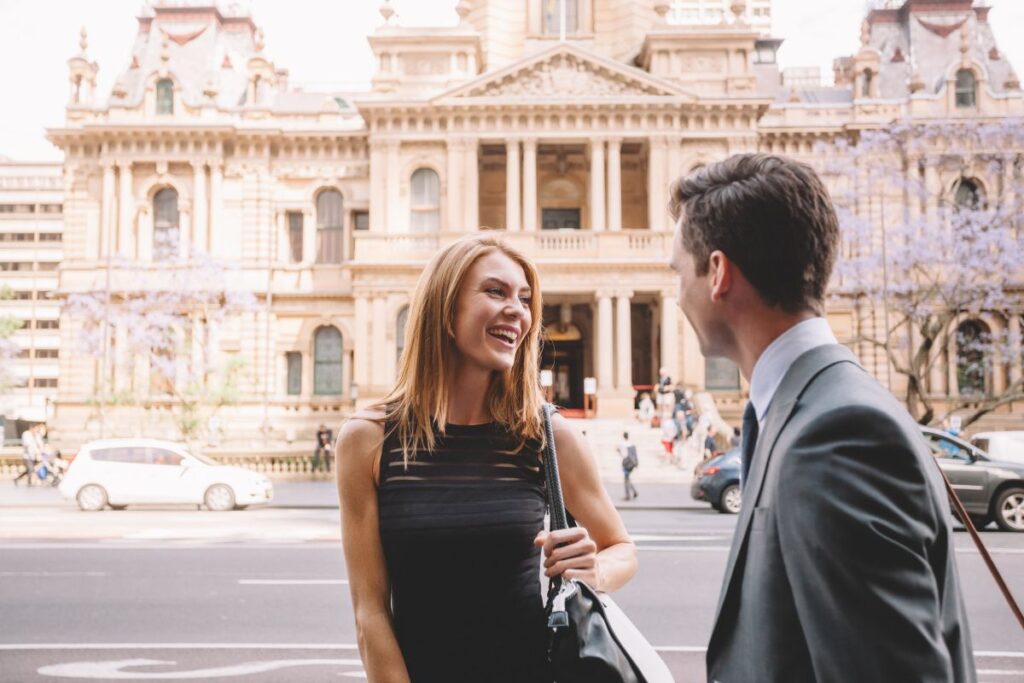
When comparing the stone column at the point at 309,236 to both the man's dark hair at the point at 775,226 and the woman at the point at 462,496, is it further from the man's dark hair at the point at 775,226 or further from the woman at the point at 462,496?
the man's dark hair at the point at 775,226

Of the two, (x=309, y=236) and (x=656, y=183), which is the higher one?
(x=656, y=183)

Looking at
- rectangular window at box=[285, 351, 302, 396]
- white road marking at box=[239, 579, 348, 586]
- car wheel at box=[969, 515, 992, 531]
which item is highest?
rectangular window at box=[285, 351, 302, 396]

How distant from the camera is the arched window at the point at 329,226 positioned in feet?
139

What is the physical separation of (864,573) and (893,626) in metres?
0.10

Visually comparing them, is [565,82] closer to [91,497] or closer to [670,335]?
[670,335]

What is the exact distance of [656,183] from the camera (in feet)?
124

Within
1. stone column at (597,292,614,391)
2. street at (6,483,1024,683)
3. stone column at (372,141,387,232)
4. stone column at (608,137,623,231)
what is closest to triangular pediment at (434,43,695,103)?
stone column at (608,137,623,231)

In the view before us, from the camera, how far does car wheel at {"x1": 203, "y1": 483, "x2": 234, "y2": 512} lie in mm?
20125

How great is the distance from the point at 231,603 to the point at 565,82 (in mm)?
32655

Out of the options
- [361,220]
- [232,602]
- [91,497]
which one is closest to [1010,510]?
[232,602]

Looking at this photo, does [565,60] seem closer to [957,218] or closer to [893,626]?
[957,218]

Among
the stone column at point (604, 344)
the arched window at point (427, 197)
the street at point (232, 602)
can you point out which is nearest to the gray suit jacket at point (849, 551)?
the street at point (232, 602)

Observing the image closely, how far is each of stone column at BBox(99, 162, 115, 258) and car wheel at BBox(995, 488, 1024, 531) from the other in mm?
37237

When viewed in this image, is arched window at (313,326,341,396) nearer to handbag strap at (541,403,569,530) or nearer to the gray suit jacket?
handbag strap at (541,403,569,530)
